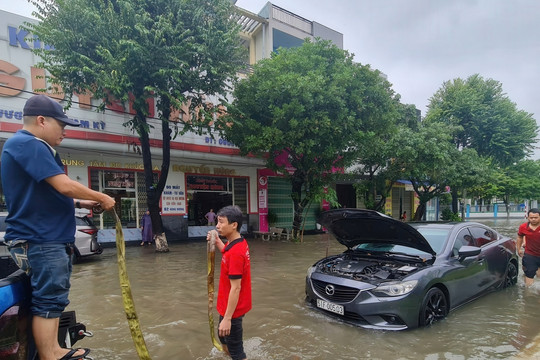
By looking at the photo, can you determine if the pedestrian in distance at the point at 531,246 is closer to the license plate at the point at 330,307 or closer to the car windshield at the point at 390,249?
the car windshield at the point at 390,249

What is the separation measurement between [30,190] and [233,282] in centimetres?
153

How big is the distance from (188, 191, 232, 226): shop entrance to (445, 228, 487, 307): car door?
11.0 meters

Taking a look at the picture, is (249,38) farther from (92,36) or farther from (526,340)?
(526,340)

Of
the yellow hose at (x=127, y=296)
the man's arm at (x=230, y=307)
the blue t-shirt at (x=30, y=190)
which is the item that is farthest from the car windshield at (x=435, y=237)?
the blue t-shirt at (x=30, y=190)

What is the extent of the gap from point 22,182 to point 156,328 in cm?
303

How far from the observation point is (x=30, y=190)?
2094 mm

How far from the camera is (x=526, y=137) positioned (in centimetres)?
2014

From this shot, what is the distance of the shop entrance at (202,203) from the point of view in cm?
1422

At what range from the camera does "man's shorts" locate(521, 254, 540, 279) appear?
598 cm

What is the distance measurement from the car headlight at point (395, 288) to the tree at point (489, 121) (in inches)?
693

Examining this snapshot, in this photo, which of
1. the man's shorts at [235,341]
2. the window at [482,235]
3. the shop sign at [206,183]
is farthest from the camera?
the shop sign at [206,183]

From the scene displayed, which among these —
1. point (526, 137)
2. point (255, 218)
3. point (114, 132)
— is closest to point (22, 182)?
point (114, 132)

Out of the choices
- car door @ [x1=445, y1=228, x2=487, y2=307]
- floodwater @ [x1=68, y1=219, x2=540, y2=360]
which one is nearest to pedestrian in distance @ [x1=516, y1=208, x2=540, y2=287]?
floodwater @ [x1=68, y1=219, x2=540, y2=360]

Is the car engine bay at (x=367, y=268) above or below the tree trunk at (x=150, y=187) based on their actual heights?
below
